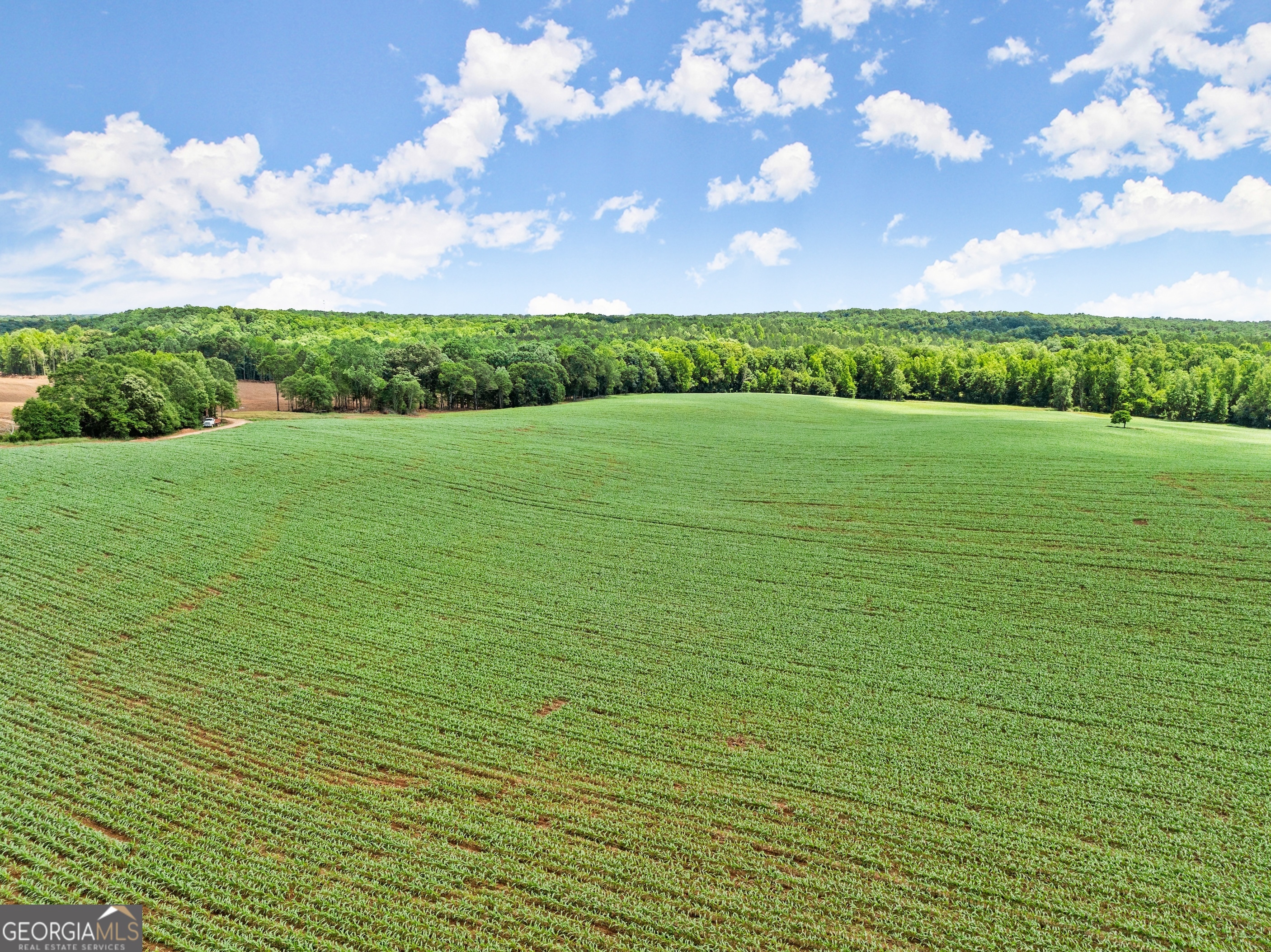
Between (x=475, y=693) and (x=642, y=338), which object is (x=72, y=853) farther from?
(x=642, y=338)

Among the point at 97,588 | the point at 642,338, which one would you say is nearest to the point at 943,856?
the point at 97,588

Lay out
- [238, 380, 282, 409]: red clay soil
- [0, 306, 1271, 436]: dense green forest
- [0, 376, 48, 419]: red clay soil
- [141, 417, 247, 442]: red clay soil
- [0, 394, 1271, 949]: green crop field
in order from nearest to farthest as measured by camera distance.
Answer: [0, 394, 1271, 949]: green crop field
[141, 417, 247, 442]: red clay soil
[0, 376, 48, 419]: red clay soil
[0, 306, 1271, 436]: dense green forest
[238, 380, 282, 409]: red clay soil

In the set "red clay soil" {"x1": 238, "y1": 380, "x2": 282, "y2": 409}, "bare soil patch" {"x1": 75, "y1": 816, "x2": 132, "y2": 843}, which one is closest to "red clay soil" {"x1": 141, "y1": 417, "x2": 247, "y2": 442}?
"red clay soil" {"x1": 238, "y1": 380, "x2": 282, "y2": 409}

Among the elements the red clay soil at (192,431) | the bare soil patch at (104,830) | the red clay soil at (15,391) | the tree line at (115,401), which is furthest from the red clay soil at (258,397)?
the bare soil patch at (104,830)

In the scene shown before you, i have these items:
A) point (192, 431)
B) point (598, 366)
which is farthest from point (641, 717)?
point (598, 366)

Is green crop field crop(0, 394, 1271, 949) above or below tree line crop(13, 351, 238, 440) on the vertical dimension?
below

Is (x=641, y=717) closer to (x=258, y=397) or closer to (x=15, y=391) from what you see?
(x=258, y=397)

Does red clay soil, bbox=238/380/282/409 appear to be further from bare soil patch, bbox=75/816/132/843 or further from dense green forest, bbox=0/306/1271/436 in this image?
bare soil patch, bbox=75/816/132/843
